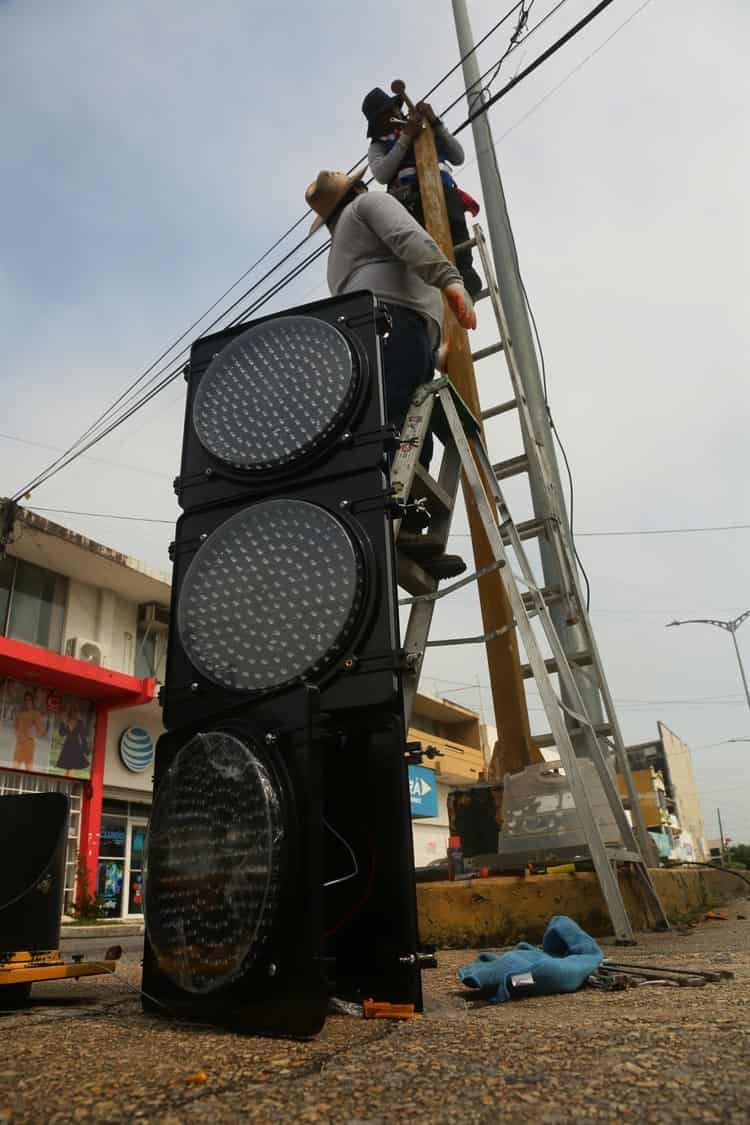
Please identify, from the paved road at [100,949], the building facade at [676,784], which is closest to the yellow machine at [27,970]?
the paved road at [100,949]

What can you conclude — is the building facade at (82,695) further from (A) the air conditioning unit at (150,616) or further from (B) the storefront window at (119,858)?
(A) the air conditioning unit at (150,616)

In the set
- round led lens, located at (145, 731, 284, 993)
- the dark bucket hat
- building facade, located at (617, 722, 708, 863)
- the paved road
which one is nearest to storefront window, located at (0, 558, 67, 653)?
the paved road

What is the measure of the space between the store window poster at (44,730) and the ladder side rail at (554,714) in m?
10.6

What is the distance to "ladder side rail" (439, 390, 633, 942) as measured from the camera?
2555 mm

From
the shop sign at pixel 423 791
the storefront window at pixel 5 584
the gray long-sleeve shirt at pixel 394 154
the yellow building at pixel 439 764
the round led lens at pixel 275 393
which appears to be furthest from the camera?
the yellow building at pixel 439 764

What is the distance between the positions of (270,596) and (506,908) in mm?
1649

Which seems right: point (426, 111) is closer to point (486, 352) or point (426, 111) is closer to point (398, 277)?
point (486, 352)

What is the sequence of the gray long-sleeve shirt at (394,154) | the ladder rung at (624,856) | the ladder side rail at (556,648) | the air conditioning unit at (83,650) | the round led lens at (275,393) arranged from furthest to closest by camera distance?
1. the air conditioning unit at (83,650)
2. the gray long-sleeve shirt at (394,154)
3. the ladder side rail at (556,648)
4. the ladder rung at (624,856)
5. the round led lens at (275,393)

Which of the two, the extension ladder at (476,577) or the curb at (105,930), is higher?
the extension ladder at (476,577)

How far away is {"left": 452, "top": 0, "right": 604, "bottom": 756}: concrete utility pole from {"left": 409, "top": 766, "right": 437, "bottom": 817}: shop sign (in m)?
16.8

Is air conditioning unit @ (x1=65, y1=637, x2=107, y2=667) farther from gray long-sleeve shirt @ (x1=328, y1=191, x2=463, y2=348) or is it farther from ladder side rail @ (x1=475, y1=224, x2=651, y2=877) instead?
gray long-sleeve shirt @ (x1=328, y1=191, x2=463, y2=348)

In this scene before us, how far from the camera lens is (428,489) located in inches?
106

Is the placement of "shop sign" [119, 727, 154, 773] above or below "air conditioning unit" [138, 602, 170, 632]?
below

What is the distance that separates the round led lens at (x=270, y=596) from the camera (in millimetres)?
1658
